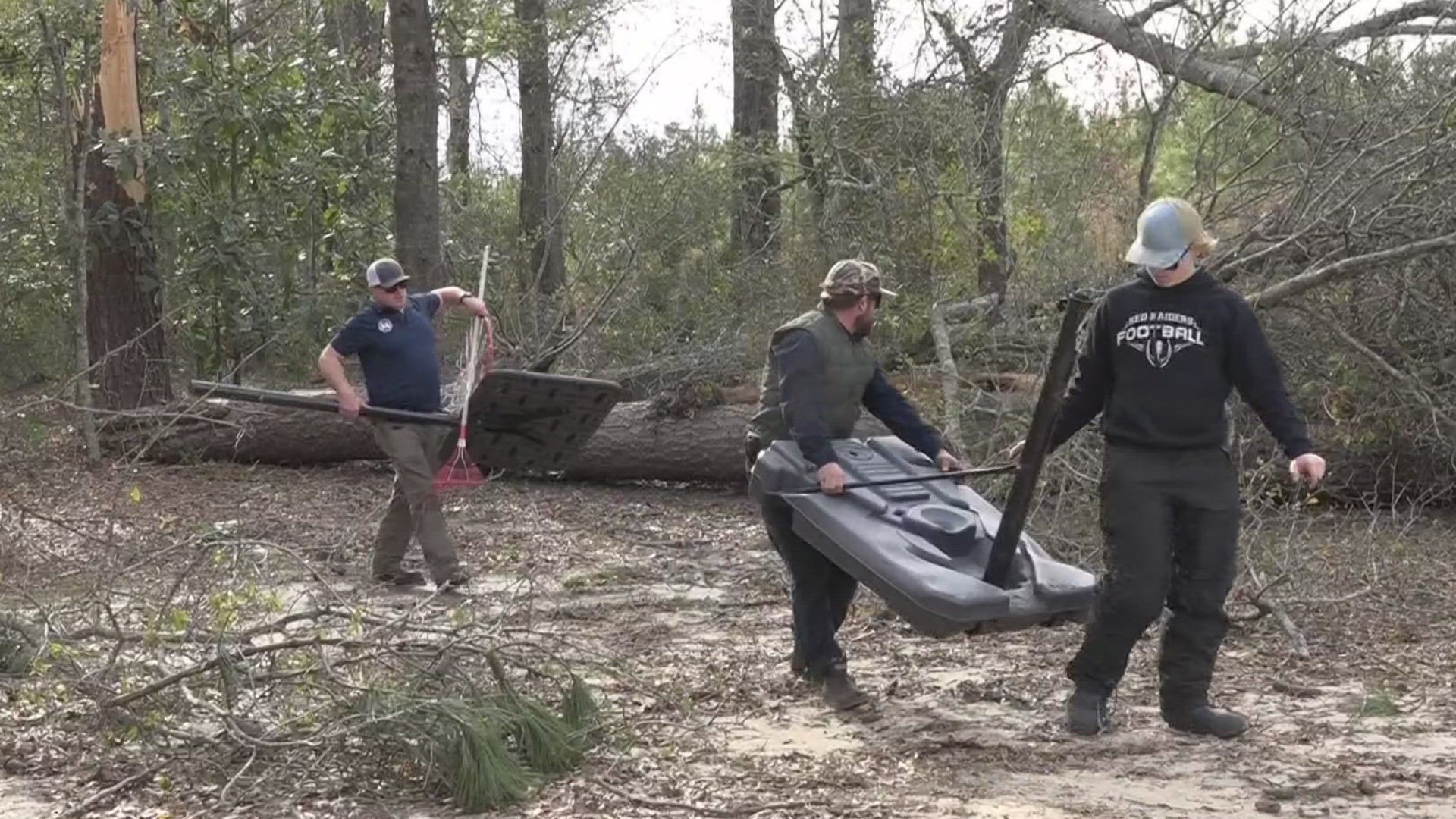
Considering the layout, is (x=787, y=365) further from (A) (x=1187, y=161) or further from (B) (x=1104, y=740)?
(A) (x=1187, y=161)

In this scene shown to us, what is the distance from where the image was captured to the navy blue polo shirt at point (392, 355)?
8.52 meters

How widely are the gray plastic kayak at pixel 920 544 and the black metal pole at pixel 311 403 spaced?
7.17 ft

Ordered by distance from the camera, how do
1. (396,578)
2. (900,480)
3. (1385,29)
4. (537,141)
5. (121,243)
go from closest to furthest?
(900,480) < (396,578) < (1385,29) < (121,243) < (537,141)

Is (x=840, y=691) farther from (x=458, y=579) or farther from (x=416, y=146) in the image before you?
(x=416, y=146)

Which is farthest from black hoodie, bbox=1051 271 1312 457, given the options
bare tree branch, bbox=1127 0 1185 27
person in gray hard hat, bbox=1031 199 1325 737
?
bare tree branch, bbox=1127 0 1185 27

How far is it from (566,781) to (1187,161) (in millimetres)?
10012

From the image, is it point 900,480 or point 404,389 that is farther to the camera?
point 404,389

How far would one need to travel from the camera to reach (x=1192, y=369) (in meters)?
5.69

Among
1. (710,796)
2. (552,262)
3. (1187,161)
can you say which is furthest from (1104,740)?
(552,262)

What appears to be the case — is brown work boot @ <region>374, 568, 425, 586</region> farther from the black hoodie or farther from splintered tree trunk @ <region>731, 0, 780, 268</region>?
splintered tree trunk @ <region>731, 0, 780, 268</region>

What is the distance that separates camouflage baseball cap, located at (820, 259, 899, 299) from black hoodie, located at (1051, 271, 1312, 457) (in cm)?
94

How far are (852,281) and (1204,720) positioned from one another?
1909 millimetres

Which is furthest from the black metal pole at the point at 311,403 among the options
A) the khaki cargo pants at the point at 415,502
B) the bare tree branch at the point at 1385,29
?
the bare tree branch at the point at 1385,29

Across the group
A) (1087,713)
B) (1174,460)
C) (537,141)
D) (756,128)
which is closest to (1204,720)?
(1087,713)
